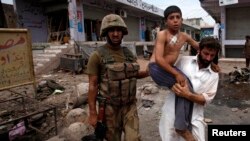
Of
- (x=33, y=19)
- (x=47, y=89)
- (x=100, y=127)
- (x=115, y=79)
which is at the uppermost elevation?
(x=33, y=19)

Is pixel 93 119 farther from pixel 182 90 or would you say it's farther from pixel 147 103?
pixel 147 103

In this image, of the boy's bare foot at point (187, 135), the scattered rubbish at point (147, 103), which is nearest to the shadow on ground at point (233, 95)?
the scattered rubbish at point (147, 103)

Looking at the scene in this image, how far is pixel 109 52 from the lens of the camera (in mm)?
2510

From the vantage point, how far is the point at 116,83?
97.2 inches

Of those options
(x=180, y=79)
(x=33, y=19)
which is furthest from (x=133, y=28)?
(x=180, y=79)

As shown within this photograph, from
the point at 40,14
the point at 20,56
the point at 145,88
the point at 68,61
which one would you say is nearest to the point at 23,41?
the point at 20,56

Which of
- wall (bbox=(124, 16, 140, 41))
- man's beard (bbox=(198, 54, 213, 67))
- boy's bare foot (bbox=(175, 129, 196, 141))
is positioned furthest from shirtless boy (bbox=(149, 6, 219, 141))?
wall (bbox=(124, 16, 140, 41))

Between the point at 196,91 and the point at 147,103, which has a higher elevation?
the point at 196,91

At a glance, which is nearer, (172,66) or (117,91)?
(172,66)

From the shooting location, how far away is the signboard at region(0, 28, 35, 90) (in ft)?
16.3

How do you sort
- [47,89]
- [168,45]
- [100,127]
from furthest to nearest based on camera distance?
[47,89], [100,127], [168,45]

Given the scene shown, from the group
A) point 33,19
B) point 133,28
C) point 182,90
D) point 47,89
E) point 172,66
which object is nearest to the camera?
point 182,90

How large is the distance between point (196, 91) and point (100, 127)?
97cm

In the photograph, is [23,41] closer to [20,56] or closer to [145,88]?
[20,56]
